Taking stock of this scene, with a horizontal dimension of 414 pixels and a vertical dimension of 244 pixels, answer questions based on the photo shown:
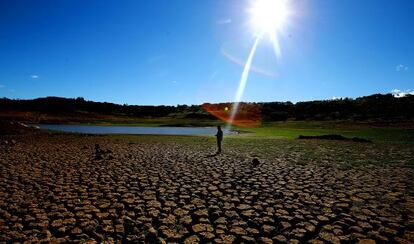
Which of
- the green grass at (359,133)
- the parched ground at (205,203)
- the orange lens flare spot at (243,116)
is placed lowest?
the parched ground at (205,203)

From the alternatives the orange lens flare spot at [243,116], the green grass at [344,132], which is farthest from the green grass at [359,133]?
the orange lens flare spot at [243,116]

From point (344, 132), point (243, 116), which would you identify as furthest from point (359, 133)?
point (243, 116)

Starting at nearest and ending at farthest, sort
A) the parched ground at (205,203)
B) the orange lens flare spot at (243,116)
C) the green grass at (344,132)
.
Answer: the parched ground at (205,203) → the green grass at (344,132) → the orange lens flare spot at (243,116)

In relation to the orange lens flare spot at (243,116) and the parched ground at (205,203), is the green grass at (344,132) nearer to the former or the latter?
the parched ground at (205,203)

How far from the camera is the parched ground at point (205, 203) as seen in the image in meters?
6.47

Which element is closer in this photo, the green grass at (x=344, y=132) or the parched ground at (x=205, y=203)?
the parched ground at (x=205, y=203)

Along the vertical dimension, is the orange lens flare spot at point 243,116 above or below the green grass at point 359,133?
above

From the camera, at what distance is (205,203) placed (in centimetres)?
867

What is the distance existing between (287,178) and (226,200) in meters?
3.97

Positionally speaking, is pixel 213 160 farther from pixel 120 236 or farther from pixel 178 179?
pixel 120 236

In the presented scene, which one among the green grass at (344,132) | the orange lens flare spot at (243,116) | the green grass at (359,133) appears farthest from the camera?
the orange lens flare spot at (243,116)

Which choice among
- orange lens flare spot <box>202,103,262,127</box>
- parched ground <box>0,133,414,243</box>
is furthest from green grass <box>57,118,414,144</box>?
orange lens flare spot <box>202,103,262,127</box>

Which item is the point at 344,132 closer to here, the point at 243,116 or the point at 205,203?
the point at 205,203

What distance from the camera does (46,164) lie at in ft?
48.7
